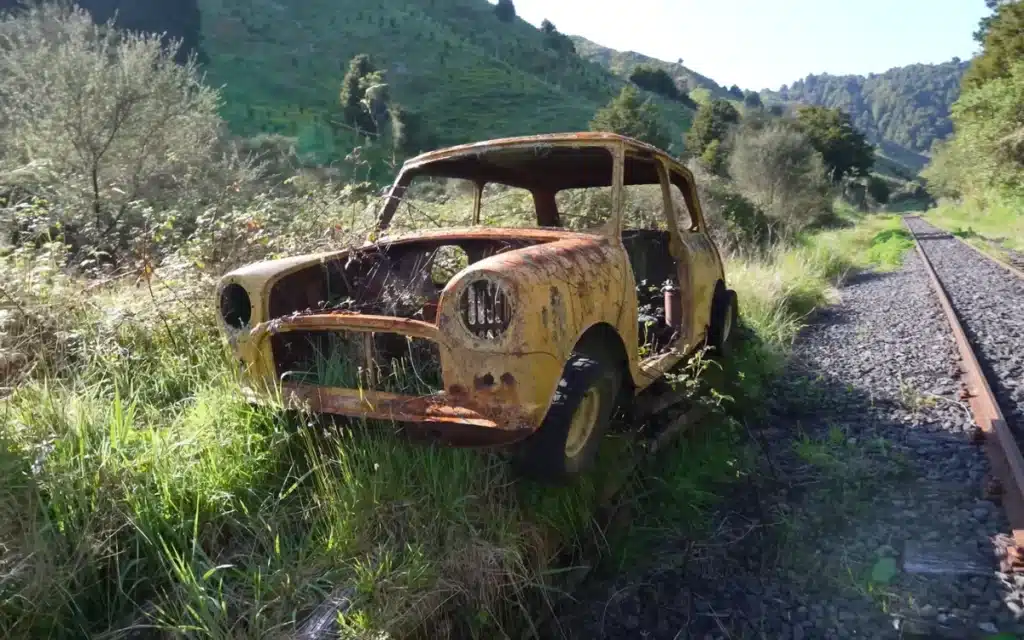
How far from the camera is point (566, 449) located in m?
2.74

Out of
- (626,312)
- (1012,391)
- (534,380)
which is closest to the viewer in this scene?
(534,380)

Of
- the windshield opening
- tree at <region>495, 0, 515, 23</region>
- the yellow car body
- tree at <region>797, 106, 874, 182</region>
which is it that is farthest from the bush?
tree at <region>495, 0, 515, 23</region>

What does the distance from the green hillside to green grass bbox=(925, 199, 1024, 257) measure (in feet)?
62.2

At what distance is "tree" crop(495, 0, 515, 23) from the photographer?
92.3 meters

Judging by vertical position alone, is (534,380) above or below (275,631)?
above

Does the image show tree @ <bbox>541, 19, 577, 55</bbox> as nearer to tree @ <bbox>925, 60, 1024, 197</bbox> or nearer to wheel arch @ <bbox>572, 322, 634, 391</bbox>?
tree @ <bbox>925, 60, 1024, 197</bbox>

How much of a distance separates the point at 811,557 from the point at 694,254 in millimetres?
2171

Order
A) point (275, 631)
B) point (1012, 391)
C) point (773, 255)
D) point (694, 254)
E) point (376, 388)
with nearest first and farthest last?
point (275, 631) → point (376, 388) → point (694, 254) → point (1012, 391) → point (773, 255)

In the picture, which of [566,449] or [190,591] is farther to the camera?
[566,449]

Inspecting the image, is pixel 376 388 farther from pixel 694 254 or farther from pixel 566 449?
pixel 694 254

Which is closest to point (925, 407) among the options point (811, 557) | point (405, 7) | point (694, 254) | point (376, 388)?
point (694, 254)

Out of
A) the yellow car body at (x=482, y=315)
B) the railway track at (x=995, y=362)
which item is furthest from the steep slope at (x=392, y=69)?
the yellow car body at (x=482, y=315)

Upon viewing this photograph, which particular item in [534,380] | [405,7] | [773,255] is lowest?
→ [773,255]

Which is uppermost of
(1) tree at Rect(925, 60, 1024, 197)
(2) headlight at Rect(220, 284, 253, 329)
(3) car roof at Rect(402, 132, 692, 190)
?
(1) tree at Rect(925, 60, 1024, 197)
